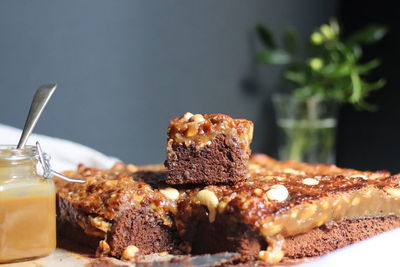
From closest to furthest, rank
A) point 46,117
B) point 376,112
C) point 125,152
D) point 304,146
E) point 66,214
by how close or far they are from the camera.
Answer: point 66,214, point 46,117, point 125,152, point 304,146, point 376,112

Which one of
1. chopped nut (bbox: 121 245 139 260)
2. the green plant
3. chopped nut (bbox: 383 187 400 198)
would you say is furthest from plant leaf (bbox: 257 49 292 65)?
chopped nut (bbox: 121 245 139 260)

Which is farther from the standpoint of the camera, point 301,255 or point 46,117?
point 46,117

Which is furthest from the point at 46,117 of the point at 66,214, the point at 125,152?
the point at 66,214

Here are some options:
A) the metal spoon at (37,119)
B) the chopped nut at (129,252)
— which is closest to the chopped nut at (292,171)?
the chopped nut at (129,252)

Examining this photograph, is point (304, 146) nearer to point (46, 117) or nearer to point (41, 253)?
point (46, 117)

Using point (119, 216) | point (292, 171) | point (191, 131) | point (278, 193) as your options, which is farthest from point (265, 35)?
point (119, 216)

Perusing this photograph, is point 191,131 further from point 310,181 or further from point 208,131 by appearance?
point 310,181
